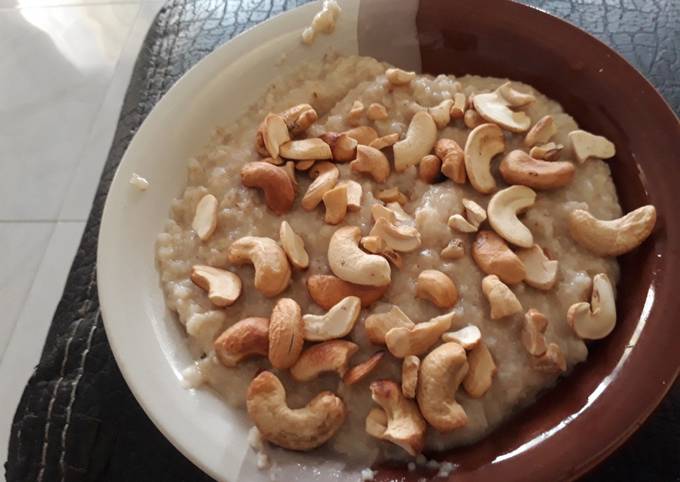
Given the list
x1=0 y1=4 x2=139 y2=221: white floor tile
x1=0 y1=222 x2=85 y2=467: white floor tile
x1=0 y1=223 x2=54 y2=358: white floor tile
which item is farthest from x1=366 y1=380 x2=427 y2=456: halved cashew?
x1=0 y1=4 x2=139 y2=221: white floor tile

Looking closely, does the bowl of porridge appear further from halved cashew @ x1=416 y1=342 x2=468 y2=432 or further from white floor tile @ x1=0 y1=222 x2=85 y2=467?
white floor tile @ x1=0 y1=222 x2=85 y2=467

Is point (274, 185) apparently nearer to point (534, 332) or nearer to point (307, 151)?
point (307, 151)

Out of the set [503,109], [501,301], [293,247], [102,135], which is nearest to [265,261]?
[293,247]

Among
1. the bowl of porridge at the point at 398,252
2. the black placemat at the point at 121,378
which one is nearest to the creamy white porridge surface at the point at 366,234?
the bowl of porridge at the point at 398,252

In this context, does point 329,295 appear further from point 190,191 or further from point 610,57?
point 610,57

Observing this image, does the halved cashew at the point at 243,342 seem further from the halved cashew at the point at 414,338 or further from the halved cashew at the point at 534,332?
the halved cashew at the point at 534,332

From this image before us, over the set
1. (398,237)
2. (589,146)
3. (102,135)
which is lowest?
(102,135)

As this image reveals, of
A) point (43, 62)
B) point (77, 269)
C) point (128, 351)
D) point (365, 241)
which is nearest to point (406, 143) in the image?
point (365, 241)
